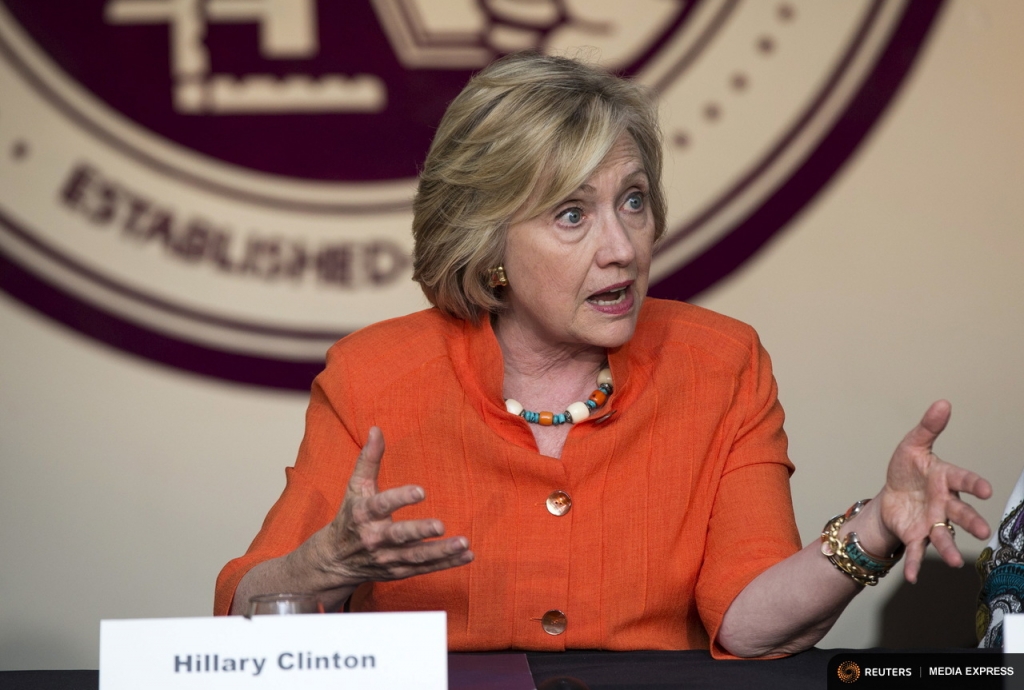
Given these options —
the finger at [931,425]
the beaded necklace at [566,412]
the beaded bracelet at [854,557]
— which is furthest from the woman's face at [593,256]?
the finger at [931,425]

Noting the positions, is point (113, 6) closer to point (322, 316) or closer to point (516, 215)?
point (322, 316)

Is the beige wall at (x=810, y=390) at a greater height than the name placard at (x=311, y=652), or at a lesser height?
greater

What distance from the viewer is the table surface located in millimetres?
1463

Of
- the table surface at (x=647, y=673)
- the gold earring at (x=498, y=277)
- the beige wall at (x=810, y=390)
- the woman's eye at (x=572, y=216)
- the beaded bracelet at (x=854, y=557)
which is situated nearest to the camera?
the table surface at (x=647, y=673)

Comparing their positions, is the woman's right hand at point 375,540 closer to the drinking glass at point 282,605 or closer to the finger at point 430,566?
the finger at point 430,566

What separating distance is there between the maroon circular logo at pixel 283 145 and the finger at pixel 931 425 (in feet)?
5.23

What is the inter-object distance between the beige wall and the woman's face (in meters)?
1.07

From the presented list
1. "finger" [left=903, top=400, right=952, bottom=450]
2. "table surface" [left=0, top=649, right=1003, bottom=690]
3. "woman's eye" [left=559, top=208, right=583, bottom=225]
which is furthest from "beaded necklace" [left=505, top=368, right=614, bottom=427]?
"finger" [left=903, top=400, right=952, bottom=450]

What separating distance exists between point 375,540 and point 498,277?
30.4 inches

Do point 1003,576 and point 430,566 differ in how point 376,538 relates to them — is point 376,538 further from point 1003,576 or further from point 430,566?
point 1003,576

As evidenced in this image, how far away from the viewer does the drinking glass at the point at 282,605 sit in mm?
1265

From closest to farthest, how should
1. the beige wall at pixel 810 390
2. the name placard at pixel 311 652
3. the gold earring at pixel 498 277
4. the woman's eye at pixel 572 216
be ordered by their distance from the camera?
the name placard at pixel 311 652 < the woman's eye at pixel 572 216 < the gold earring at pixel 498 277 < the beige wall at pixel 810 390

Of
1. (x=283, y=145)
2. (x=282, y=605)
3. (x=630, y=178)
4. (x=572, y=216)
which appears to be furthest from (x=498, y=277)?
(x=283, y=145)

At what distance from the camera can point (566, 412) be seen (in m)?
2.04
